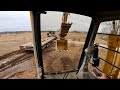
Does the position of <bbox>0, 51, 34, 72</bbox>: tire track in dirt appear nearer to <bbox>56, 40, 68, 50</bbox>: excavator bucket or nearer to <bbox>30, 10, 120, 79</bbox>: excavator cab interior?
<bbox>56, 40, 68, 50</bbox>: excavator bucket

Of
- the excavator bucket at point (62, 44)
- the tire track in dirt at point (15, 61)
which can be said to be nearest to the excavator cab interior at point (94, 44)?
the excavator bucket at point (62, 44)

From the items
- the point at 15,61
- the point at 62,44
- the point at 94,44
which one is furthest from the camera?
the point at 15,61

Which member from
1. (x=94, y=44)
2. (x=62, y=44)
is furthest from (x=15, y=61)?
(x=94, y=44)

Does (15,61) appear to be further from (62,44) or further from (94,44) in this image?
(94,44)

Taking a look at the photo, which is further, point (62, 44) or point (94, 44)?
point (62, 44)

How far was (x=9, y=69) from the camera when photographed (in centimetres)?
891

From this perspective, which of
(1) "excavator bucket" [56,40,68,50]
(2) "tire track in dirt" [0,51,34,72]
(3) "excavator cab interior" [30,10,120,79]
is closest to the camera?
(3) "excavator cab interior" [30,10,120,79]

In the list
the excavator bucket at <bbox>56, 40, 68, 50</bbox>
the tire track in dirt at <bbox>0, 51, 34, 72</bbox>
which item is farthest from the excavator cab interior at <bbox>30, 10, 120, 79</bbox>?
the tire track in dirt at <bbox>0, 51, 34, 72</bbox>

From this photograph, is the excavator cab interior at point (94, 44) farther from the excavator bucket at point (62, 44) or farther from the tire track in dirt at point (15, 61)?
the tire track in dirt at point (15, 61)

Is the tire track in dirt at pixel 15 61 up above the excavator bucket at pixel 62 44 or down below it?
below

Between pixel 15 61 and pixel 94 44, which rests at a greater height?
pixel 94 44

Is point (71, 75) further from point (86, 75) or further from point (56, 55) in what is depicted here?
point (56, 55)

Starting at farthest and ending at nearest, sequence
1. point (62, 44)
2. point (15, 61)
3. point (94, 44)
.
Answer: point (15, 61) → point (62, 44) → point (94, 44)
